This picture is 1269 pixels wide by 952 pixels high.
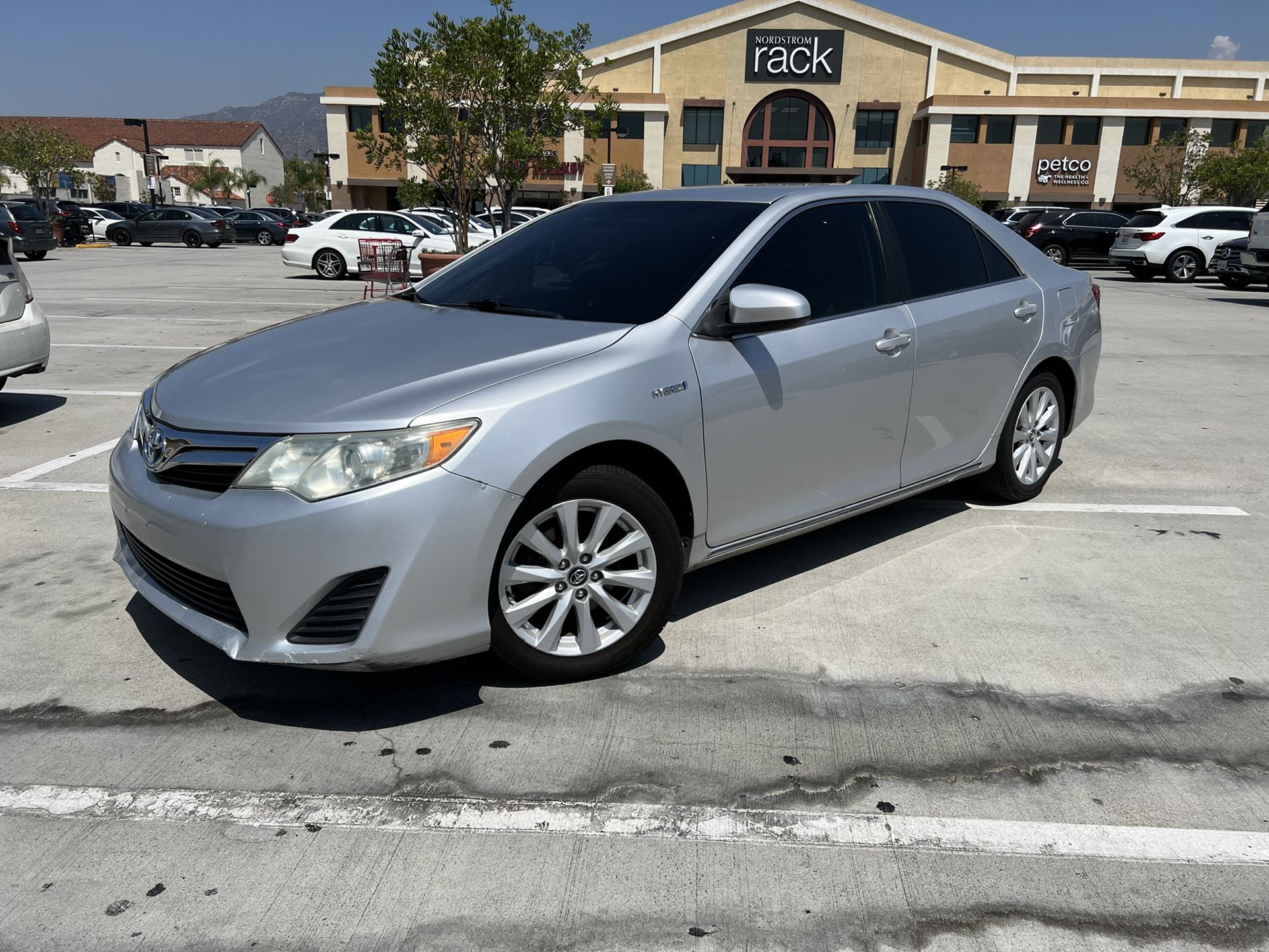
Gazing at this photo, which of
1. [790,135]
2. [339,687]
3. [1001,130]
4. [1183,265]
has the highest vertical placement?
[1001,130]

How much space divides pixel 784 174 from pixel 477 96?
50116mm

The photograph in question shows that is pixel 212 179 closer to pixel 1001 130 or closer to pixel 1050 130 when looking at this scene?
pixel 1001 130

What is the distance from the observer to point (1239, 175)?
43.7 meters

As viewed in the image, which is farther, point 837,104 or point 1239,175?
point 837,104

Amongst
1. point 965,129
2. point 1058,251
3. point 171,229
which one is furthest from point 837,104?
point 171,229

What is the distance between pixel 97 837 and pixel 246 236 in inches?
1777

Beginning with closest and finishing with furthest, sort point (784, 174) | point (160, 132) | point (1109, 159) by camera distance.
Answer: point (1109, 159), point (784, 174), point (160, 132)

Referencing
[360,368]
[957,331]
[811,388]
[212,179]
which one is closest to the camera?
[360,368]

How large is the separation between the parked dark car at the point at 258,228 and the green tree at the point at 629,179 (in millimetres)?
20642

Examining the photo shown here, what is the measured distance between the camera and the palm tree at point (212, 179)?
100875 millimetres

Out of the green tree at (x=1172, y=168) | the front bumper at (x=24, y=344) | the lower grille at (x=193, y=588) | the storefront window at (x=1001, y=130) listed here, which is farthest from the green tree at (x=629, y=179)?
the lower grille at (x=193, y=588)

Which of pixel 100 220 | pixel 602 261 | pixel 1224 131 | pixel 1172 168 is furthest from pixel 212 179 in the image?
pixel 602 261

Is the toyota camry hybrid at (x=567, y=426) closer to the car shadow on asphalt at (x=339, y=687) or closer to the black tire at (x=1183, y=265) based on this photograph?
the car shadow on asphalt at (x=339, y=687)

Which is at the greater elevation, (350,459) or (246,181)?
(246,181)
